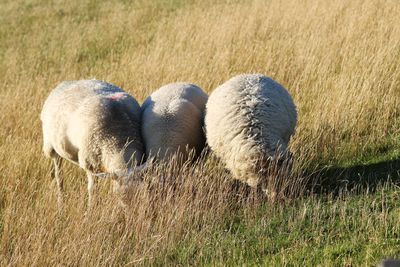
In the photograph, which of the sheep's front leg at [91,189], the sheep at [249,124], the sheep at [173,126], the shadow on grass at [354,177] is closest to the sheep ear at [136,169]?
the sheep at [173,126]

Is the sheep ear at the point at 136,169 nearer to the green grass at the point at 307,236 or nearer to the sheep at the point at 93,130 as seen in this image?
the sheep at the point at 93,130

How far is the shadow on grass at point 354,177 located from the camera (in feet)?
20.6

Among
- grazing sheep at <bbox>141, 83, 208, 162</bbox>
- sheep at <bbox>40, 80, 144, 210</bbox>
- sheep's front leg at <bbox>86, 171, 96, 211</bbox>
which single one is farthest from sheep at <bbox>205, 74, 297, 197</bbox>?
sheep's front leg at <bbox>86, 171, 96, 211</bbox>

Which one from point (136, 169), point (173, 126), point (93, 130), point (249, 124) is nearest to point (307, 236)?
point (249, 124)

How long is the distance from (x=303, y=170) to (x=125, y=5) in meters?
15.8

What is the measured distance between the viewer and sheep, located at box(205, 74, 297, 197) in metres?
6.26

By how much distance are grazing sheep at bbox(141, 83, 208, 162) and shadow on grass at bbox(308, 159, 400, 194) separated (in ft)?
4.42

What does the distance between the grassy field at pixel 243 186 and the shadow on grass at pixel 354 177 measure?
0.9 inches

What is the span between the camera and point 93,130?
21.5 ft

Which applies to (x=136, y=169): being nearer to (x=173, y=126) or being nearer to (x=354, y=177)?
(x=173, y=126)

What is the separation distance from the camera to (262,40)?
11.8 metres

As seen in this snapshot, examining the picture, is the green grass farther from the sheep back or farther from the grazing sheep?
the sheep back

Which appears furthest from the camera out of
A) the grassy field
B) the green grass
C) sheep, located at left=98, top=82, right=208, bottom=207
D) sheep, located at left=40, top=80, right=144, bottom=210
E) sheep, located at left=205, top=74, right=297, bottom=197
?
sheep, located at left=98, top=82, right=208, bottom=207

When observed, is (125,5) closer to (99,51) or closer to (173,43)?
(99,51)
